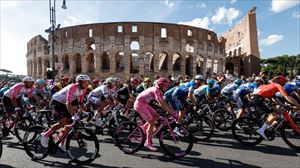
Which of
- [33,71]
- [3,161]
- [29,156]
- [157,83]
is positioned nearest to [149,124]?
[157,83]

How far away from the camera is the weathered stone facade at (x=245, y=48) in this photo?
45562mm

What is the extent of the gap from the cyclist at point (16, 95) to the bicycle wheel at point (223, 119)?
575 cm

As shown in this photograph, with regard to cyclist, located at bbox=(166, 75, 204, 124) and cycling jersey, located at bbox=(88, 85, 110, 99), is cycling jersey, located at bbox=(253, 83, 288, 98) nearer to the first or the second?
cyclist, located at bbox=(166, 75, 204, 124)

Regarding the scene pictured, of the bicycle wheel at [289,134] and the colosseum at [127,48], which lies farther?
the colosseum at [127,48]

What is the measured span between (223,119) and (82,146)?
483cm

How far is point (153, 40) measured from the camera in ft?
118

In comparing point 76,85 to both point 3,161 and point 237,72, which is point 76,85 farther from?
point 237,72

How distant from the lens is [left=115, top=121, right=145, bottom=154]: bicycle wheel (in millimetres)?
6107

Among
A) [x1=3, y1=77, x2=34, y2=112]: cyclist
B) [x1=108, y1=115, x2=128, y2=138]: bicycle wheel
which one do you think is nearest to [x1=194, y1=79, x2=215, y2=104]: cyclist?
[x1=108, y1=115, x2=128, y2=138]: bicycle wheel

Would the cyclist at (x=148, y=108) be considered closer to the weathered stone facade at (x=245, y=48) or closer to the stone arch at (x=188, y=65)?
the stone arch at (x=188, y=65)

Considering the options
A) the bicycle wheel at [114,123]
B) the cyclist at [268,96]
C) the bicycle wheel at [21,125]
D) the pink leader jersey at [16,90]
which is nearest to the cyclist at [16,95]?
the pink leader jersey at [16,90]

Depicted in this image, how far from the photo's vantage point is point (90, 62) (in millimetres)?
39156

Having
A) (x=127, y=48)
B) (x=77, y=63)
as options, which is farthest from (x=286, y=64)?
(x=77, y=63)

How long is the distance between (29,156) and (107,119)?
2.45 metres
